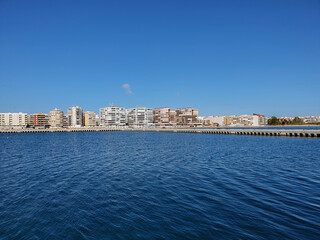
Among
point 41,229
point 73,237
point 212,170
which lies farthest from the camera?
point 212,170

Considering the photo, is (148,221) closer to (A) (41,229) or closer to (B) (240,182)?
(A) (41,229)

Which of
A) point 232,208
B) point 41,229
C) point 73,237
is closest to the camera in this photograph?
point 73,237

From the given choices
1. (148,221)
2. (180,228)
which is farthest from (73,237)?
(180,228)

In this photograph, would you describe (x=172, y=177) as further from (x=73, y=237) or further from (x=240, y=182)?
(x=73, y=237)

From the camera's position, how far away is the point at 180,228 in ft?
31.5

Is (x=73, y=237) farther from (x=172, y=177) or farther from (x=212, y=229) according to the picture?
(x=172, y=177)

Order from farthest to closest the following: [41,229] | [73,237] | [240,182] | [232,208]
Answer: [240,182] < [232,208] < [41,229] < [73,237]

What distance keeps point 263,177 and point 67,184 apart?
58.3 ft

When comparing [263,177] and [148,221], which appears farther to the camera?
[263,177]

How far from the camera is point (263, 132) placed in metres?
84.1

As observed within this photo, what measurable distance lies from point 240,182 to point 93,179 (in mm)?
13294

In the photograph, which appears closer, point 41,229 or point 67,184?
point 41,229

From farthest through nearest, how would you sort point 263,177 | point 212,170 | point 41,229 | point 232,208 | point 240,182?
1. point 212,170
2. point 263,177
3. point 240,182
4. point 232,208
5. point 41,229

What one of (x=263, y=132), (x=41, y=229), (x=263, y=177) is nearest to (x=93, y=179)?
(x=41, y=229)
